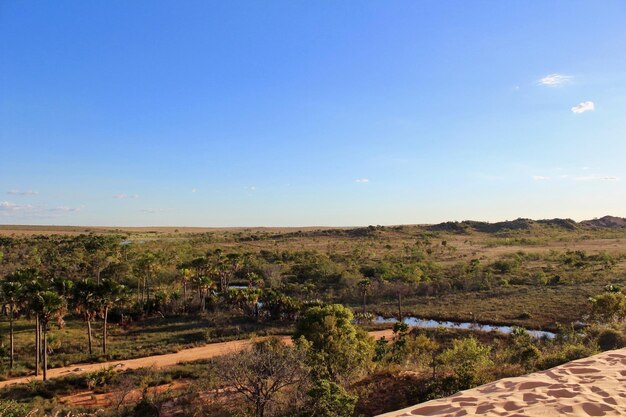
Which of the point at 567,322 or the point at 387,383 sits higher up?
the point at 387,383

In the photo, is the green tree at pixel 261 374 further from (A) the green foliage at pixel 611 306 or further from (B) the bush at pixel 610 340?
(A) the green foliage at pixel 611 306

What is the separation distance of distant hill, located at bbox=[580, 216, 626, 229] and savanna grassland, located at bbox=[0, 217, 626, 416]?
357 ft

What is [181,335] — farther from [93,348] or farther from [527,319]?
[527,319]

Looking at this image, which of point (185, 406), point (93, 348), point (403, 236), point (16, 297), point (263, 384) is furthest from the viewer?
point (403, 236)

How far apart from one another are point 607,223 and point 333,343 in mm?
197205

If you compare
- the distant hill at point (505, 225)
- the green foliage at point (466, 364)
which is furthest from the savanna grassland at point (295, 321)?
the distant hill at point (505, 225)

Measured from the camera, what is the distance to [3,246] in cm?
8188

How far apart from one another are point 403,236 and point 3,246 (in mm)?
102663

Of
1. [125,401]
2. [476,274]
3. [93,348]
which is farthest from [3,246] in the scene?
[476,274]

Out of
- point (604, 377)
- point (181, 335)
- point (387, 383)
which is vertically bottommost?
point (181, 335)

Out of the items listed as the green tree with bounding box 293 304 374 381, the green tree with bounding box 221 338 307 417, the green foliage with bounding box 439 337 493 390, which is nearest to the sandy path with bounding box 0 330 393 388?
the green tree with bounding box 293 304 374 381

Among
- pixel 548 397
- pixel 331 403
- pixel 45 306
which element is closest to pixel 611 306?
pixel 331 403

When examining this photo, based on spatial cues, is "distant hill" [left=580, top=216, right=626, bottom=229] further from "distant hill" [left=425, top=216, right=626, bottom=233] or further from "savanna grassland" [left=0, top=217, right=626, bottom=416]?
"savanna grassland" [left=0, top=217, right=626, bottom=416]

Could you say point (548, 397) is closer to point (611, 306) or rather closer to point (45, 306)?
point (45, 306)
